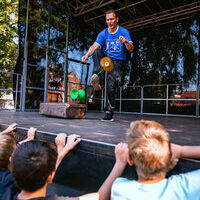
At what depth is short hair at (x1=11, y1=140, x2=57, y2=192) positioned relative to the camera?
789 mm

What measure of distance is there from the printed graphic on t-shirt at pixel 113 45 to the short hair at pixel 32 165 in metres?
2.08

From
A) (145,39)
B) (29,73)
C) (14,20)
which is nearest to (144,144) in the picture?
(29,73)

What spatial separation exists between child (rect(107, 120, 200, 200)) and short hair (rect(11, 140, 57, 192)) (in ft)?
1.04

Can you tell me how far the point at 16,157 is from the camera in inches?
32.6

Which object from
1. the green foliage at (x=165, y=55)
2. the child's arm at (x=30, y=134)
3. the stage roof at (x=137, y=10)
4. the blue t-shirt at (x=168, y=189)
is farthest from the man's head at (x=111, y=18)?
the green foliage at (x=165, y=55)

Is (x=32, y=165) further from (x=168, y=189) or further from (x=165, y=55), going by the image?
(x=165, y=55)

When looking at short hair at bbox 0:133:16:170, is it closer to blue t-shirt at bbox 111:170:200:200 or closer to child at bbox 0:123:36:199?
child at bbox 0:123:36:199

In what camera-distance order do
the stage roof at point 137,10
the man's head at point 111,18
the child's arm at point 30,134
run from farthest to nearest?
1. the stage roof at point 137,10
2. the man's head at point 111,18
3. the child's arm at point 30,134

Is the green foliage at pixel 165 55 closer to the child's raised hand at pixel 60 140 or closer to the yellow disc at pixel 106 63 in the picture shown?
the yellow disc at pixel 106 63

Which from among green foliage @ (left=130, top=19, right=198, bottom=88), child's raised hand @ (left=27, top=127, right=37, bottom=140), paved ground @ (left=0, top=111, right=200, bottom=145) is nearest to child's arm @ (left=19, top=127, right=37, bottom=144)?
child's raised hand @ (left=27, top=127, right=37, bottom=140)

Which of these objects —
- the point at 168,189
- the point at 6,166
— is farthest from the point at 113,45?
the point at 168,189

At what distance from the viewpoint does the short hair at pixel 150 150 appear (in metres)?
0.77

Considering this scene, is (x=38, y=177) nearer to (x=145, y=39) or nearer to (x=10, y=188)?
(x=10, y=188)

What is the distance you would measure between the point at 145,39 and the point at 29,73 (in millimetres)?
4403
